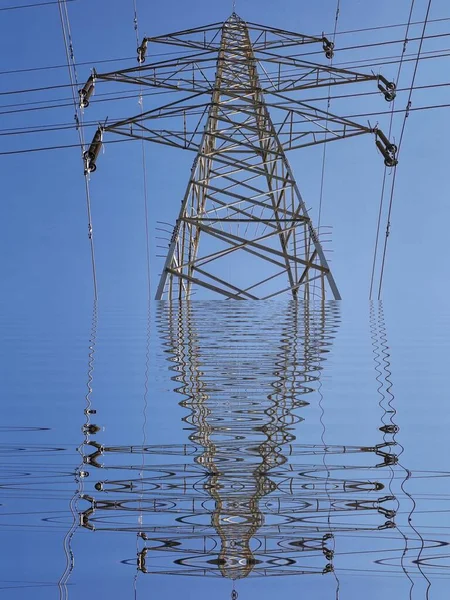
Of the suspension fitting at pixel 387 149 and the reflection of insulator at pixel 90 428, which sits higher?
the suspension fitting at pixel 387 149

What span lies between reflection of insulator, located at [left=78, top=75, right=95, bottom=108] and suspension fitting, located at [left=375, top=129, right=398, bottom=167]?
514 cm

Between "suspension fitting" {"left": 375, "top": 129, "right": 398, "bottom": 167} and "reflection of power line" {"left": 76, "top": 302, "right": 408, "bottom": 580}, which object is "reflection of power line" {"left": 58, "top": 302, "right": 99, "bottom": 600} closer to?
"reflection of power line" {"left": 76, "top": 302, "right": 408, "bottom": 580}

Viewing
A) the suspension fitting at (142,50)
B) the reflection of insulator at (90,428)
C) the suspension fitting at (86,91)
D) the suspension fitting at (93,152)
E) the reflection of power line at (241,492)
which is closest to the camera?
the reflection of power line at (241,492)

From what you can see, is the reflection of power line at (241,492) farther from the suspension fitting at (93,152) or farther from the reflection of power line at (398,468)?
the suspension fitting at (93,152)

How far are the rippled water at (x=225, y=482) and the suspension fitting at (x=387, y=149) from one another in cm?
1167

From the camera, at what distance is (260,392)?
4.20 m

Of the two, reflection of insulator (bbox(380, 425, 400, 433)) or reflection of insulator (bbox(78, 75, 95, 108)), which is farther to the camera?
reflection of insulator (bbox(78, 75, 95, 108))

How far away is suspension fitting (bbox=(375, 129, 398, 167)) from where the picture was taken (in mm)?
16656

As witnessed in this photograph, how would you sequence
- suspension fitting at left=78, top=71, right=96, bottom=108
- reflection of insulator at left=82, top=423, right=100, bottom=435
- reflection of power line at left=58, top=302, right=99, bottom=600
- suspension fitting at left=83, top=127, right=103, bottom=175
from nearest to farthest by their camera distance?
reflection of power line at left=58, top=302, right=99, bottom=600 < reflection of insulator at left=82, top=423, right=100, bottom=435 < suspension fitting at left=83, top=127, right=103, bottom=175 < suspension fitting at left=78, top=71, right=96, bottom=108

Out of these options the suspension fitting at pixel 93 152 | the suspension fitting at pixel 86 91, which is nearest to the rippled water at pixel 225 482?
the suspension fitting at pixel 93 152

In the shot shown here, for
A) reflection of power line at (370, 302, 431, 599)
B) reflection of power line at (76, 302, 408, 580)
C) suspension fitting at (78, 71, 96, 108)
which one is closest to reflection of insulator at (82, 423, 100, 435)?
reflection of power line at (76, 302, 408, 580)

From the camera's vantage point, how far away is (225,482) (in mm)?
2496

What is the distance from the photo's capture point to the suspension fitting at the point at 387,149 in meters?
16.7

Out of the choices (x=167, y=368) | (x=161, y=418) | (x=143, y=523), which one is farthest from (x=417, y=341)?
(x=143, y=523)
